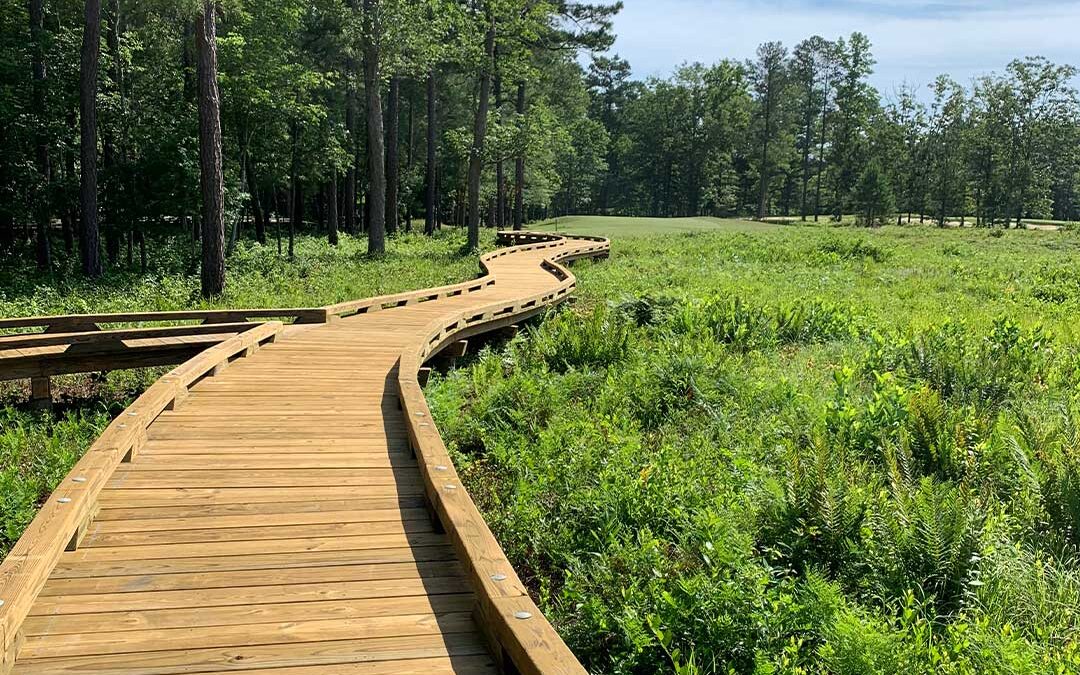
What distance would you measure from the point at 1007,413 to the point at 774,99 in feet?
278

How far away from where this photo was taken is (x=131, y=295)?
17641mm

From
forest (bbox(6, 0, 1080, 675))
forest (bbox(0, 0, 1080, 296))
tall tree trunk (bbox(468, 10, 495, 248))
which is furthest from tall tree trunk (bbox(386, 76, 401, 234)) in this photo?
tall tree trunk (bbox(468, 10, 495, 248))

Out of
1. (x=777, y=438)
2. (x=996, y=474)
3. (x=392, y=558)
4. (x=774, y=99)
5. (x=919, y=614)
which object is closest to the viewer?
(x=392, y=558)

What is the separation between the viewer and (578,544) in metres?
6.13

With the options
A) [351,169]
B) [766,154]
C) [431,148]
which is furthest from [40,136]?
[766,154]

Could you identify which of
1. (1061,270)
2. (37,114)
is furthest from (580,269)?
(37,114)

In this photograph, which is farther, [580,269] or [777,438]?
[580,269]

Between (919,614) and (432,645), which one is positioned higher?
(432,645)

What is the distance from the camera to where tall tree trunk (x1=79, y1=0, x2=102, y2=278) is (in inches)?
795

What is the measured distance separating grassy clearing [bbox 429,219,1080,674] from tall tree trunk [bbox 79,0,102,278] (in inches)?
571

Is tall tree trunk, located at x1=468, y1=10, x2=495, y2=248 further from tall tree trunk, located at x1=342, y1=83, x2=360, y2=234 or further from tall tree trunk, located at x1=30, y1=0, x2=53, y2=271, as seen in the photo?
tall tree trunk, located at x1=30, y1=0, x2=53, y2=271

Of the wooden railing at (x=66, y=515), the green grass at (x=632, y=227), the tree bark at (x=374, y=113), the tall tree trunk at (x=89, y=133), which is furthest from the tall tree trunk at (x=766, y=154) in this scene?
the wooden railing at (x=66, y=515)

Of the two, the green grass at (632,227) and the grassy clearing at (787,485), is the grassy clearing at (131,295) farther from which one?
the green grass at (632,227)

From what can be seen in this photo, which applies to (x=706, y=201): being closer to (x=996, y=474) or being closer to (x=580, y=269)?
(x=580, y=269)
